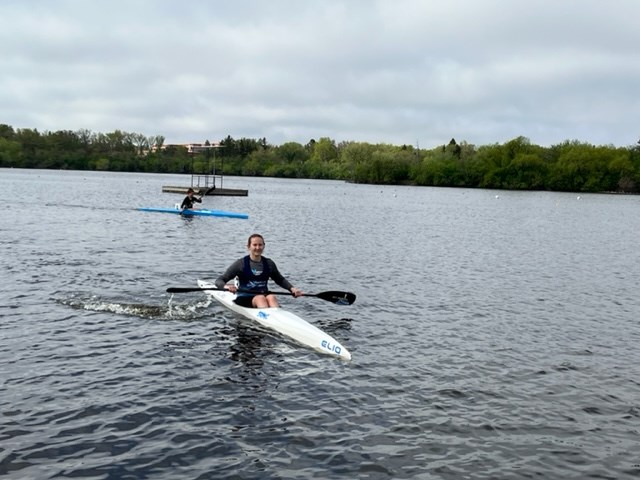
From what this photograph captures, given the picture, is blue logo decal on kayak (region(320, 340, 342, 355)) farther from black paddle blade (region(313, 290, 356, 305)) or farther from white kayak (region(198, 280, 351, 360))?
black paddle blade (region(313, 290, 356, 305))

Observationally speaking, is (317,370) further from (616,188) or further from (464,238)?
(616,188)

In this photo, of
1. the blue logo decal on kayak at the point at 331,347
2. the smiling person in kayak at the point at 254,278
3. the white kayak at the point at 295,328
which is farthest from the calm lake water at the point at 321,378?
the smiling person in kayak at the point at 254,278

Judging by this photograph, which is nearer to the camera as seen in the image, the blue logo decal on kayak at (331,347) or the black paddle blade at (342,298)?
the blue logo decal on kayak at (331,347)

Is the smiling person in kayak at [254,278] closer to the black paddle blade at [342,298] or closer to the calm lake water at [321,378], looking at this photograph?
the calm lake water at [321,378]

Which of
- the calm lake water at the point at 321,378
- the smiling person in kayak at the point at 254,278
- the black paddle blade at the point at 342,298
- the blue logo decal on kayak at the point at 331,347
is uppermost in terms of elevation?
the smiling person in kayak at the point at 254,278

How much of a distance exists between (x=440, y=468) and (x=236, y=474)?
2.82 meters

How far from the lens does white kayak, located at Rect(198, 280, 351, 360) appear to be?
13.0m

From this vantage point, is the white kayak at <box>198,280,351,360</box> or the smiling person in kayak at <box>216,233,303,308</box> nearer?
the white kayak at <box>198,280,351,360</box>

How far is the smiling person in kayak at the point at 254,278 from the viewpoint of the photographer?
15.1 meters

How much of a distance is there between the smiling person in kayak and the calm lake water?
78cm

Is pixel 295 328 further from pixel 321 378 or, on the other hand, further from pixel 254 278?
pixel 321 378

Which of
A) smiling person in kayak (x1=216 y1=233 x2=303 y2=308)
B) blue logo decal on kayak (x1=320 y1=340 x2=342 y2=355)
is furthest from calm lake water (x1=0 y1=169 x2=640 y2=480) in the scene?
smiling person in kayak (x1=216 y1=233 x2=303 y2=308)

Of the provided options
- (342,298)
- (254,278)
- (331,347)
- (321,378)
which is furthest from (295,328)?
(342,298)

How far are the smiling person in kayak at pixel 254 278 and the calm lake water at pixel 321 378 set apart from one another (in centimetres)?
78
